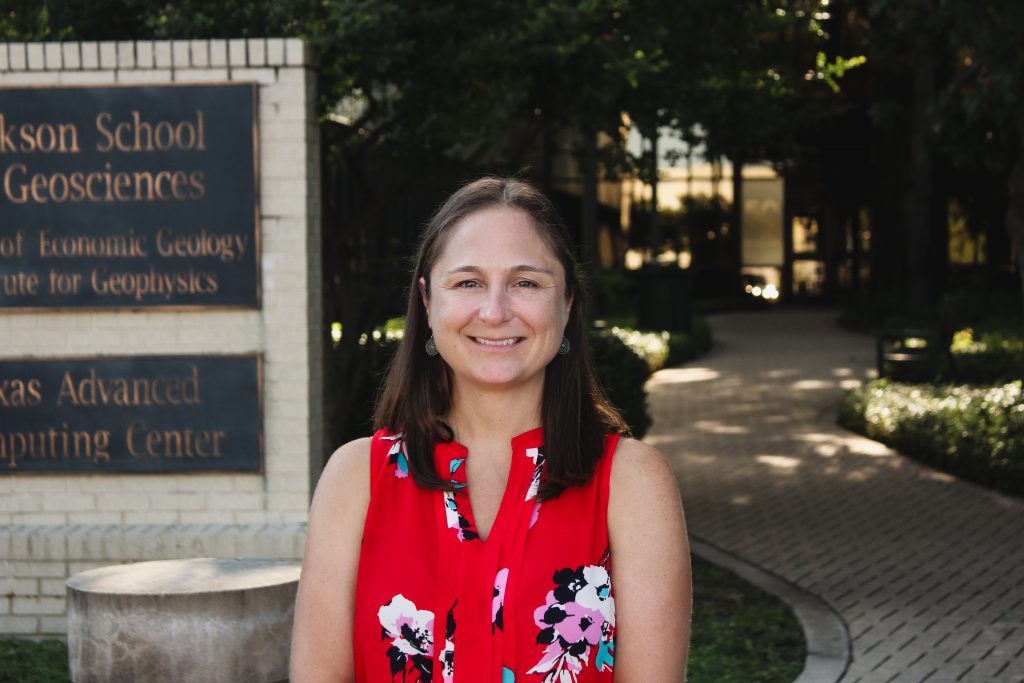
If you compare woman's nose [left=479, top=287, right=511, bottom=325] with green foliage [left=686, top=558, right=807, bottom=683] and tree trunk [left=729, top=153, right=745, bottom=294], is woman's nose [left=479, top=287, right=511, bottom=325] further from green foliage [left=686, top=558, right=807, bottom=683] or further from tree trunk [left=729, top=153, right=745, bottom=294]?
tree trunk [left=729, top=153, right=745, bottom=294]

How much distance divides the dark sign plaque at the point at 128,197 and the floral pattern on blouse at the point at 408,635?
14.1 ft

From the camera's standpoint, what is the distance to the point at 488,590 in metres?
2.41

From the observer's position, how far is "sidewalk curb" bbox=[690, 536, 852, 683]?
6273 mm

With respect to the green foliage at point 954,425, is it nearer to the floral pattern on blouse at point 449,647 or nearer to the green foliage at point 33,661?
the green foliage at point 33,661

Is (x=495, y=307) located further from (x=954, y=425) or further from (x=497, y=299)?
(x=954, y=425)

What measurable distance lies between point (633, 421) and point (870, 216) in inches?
1083

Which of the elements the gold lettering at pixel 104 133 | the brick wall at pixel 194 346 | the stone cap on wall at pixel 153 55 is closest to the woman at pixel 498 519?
the brick wall at pixel 194 346

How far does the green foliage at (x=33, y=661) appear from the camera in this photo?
601 cm

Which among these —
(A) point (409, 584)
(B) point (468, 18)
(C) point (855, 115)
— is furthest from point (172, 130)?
(C) point (855, 115)

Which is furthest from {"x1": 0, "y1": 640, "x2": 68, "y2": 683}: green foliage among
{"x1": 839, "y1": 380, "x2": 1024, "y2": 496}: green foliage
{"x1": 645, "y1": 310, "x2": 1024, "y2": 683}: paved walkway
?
{"x1": 839, "y1": 380, "x2": 1024, "y2": 496}: green foliage

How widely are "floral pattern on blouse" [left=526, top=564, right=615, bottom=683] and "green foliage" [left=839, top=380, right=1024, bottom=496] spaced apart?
8.90 metres

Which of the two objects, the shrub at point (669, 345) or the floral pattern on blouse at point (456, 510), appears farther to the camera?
the shrub at point (669, 345)

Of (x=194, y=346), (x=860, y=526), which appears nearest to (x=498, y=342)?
(x=194, y=346)

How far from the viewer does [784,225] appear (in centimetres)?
3734
